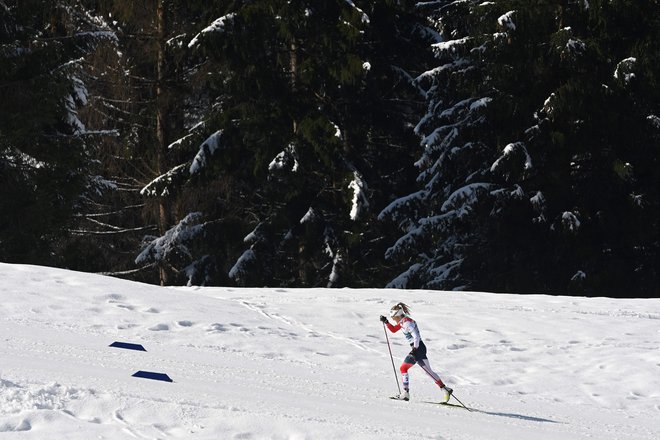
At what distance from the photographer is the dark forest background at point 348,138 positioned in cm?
2484

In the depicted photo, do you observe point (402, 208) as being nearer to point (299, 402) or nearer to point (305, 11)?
point (305, 11)

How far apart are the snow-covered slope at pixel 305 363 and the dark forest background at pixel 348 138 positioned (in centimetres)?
437

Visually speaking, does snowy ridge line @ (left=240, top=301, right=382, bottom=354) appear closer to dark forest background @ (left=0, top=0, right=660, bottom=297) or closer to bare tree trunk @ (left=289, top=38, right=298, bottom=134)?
dark forest background @ (left=0, top=0, right=660, bottom=297)

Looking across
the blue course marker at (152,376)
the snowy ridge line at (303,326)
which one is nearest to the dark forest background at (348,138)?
the snowy ridge line at (303,326)

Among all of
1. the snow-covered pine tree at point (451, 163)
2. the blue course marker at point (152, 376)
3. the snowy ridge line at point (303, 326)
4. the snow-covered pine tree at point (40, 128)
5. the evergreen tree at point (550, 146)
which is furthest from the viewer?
the snow-covered pine tree at point (40, 128)

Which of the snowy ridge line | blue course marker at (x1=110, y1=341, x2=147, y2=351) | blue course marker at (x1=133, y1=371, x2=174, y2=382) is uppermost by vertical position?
the snowy ridge line

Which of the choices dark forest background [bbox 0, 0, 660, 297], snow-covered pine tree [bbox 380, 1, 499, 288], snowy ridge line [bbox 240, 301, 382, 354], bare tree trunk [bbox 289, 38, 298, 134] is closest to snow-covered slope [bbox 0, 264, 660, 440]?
snowy ridge line [bbox 240, 301, 382, 354]

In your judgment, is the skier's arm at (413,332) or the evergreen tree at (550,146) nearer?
the skier's arm at (413,332)

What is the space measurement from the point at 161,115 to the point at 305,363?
14308mm

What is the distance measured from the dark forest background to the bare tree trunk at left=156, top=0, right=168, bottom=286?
54 millimetres

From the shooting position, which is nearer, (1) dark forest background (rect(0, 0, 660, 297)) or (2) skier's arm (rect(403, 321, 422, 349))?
(2) skier's arm (rect(403, 321, 422, 349))

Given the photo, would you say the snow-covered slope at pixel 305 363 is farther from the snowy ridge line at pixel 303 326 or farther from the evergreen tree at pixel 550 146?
the evergreen tree at pixel 550 146

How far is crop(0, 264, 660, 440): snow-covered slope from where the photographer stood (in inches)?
400

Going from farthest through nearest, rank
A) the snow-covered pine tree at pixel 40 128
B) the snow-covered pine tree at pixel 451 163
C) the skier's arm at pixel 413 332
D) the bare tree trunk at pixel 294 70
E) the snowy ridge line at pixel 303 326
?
1. the bare tree trunk at pixel 294 70
2. the snow-covered pine tree at pixel 40 128
3. the snow-covered pine tree at pixel 451 163
4. the snowy ridge line at pixel 303 326
5. the skier's arm at pixel 413 332
